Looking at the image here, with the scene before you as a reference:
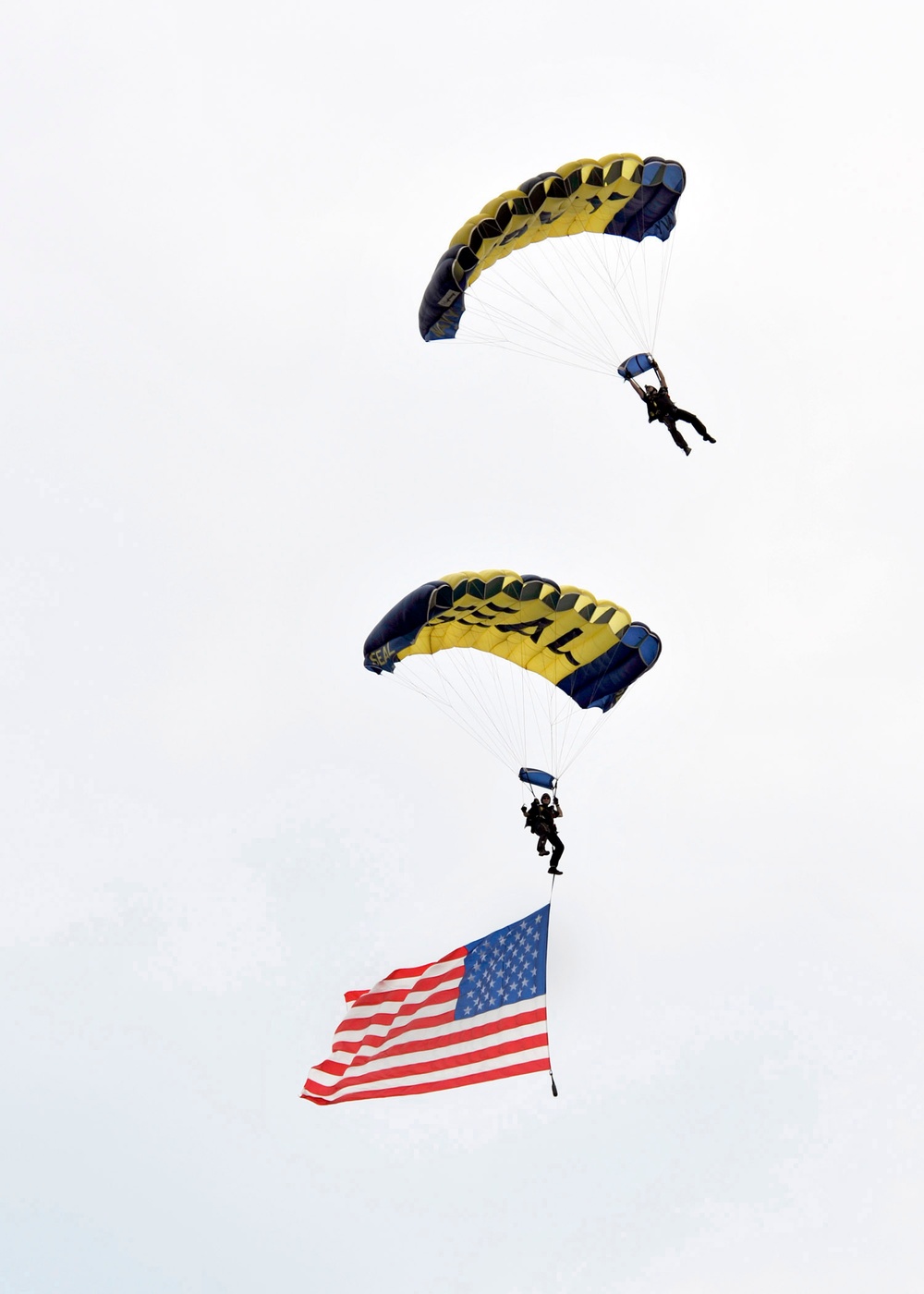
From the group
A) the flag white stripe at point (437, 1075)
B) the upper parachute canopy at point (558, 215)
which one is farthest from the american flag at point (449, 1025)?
the upper parachute canopy at point (558, 215)

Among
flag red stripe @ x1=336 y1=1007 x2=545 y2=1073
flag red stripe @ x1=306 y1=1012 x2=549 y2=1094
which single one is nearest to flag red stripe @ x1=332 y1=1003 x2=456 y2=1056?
flag red stripe @ x1=336 y1=1007 x2=545 y2=1073

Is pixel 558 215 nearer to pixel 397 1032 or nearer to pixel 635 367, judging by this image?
pixel 635 367

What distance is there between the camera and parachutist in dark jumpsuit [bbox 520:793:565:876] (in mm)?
28234

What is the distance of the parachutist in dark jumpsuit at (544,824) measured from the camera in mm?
28234

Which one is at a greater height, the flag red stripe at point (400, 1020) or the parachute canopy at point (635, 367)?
the parachute canopy at point (635, 367)

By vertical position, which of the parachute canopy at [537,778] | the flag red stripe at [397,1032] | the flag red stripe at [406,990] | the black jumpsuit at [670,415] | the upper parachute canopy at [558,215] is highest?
the upper parachute canopy at [558,215]

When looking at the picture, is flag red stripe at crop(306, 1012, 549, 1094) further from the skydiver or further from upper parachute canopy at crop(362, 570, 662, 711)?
the skydiver

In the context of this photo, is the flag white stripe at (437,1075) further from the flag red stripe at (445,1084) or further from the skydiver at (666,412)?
the skydiver at (666,412)

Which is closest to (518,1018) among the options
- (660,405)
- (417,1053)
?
(417,1053)

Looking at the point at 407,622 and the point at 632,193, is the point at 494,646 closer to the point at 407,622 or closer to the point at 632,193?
the point at 407,622

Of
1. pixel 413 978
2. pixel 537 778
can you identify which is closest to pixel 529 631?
pixel 537 778

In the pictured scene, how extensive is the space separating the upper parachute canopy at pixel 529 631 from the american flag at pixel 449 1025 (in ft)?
13.6

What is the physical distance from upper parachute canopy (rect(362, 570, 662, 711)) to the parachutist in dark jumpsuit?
2.49m

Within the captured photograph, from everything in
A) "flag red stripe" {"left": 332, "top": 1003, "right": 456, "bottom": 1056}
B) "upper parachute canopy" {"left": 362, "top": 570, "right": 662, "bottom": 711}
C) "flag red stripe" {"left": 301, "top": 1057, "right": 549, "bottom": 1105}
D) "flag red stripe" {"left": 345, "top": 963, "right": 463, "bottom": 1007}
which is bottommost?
"flag red stripe" {"left": 301, "top": 1057, "right": 549, "bottom": 1105}
